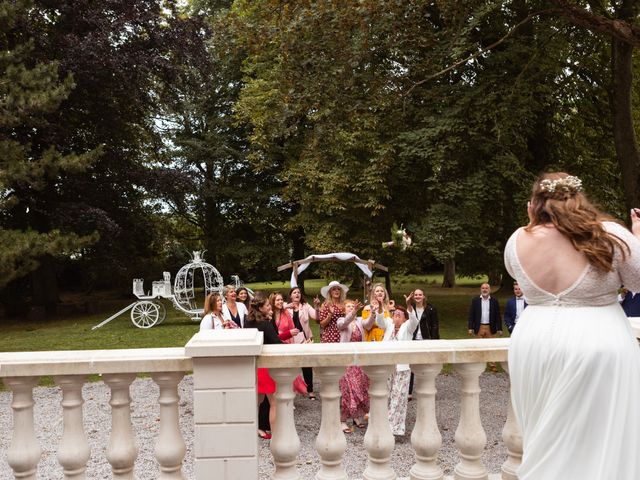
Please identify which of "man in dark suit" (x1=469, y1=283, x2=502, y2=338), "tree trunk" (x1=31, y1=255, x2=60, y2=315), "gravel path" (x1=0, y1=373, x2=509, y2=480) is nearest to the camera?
"gravel path" (x1=0, y1=373, x2=509, y2=480)

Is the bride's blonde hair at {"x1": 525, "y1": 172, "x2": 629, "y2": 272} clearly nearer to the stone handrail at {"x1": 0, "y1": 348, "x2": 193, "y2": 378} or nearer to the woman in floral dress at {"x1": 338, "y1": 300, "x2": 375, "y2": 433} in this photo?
the stone handrail at {"x1": 0, "y1": 348, "x2": 193, "y2": 378}

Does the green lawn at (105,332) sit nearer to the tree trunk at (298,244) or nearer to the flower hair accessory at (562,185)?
the tree trunk at (298,244)

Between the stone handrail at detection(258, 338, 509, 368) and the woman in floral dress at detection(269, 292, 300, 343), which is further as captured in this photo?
the woman in floral dress at detection(269, 292, 300, 343)

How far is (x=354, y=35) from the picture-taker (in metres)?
12.8

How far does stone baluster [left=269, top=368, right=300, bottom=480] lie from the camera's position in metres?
3.08

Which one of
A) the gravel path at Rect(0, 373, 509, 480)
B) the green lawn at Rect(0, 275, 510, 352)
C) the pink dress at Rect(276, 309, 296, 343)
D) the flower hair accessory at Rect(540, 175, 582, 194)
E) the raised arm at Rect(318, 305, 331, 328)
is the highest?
the flower hair accessory at Rect(540, 175, 582, 194)

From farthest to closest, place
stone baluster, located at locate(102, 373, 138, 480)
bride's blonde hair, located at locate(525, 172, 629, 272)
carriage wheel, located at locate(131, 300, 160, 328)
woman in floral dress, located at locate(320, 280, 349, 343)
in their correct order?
carriage wheel, located at locate(131, 300, 160, 328), woman in floral dress, located at locate(320, 280, 349, 343), stone baluster, located at locate(102, 373, 138, 480), bride's blonde hair, located at locate(525, 172, 629, 272)

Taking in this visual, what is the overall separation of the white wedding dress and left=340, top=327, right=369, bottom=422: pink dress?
18.5 feet

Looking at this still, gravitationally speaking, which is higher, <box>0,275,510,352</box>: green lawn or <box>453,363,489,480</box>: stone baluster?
<box>453,363,489,480</box>: stone baluster

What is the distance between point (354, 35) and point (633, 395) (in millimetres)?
11508

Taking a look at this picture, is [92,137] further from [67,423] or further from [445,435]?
[67,423]

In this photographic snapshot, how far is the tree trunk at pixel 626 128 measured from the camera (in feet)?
45.0

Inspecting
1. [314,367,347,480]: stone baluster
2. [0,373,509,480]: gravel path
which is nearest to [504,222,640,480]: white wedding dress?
[314,367,347,480]: stone baluster

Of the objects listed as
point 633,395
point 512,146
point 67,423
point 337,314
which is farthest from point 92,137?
point 633,395
